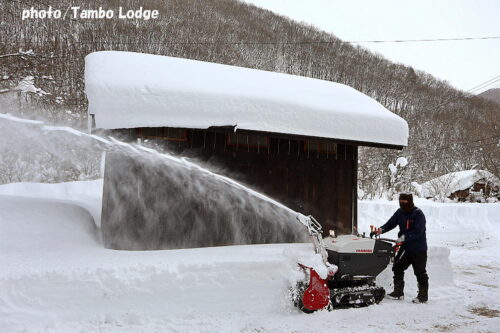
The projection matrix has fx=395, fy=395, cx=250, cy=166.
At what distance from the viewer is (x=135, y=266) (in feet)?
17.6

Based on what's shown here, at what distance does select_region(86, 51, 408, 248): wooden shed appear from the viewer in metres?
6.72

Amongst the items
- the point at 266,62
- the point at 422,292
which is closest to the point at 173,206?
→ the point at 422,292

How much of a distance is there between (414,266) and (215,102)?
13.9 feet

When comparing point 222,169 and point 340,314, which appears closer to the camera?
point 340,314

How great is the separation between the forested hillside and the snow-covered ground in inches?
340

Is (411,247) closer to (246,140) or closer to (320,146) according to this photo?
(320,146)

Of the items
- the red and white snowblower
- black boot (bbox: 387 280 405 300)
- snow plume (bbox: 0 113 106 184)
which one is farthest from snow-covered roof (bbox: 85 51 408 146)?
snow plume (bbox: 0 113 106 184)

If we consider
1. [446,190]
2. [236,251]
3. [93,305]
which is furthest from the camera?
[446,190]

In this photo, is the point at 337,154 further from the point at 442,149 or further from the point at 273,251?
the point at 442,149

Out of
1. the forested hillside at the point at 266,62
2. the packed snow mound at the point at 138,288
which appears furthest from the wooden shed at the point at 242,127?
the forested hillside at the point at 266,62

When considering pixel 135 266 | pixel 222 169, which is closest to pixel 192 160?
pixel 222 169

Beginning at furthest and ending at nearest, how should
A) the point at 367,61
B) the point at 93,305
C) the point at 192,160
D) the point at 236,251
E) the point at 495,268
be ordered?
1. the point at 367,61
2. the point at 495,268
3. the point at 192,160
4. the point at 236,251
5. the point at 93,305

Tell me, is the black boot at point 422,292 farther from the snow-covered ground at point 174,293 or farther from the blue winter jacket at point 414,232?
the blue winter jacket at point 414,232

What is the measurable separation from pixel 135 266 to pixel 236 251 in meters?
2.07
